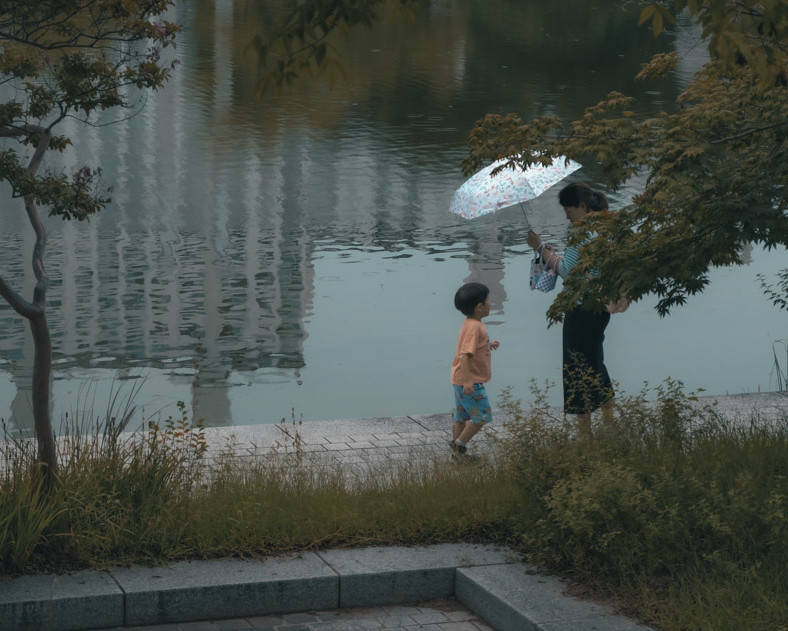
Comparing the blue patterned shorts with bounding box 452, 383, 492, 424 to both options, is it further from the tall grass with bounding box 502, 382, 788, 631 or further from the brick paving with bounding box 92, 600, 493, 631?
the brick paving with bounding box 92, 600, 493, 631

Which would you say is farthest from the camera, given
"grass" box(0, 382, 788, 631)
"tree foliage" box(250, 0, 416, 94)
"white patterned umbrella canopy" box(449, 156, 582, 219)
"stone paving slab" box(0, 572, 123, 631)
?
"white patterned umbrella canopy" box(449, 156, 582, 219)

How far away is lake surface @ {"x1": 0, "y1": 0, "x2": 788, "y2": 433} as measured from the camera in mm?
11531

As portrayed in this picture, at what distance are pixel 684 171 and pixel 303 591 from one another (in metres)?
2.80

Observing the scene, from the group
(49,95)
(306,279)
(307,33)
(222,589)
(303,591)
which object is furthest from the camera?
(306,279)

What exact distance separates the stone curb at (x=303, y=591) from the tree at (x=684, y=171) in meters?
1.66

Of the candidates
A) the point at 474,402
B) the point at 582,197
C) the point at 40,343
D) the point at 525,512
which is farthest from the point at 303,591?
the point at 582,197

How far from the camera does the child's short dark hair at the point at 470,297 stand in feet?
27.4

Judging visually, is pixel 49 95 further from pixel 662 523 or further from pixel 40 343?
pixel 662 523

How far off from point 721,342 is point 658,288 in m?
6.63

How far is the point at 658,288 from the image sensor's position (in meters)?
7.13

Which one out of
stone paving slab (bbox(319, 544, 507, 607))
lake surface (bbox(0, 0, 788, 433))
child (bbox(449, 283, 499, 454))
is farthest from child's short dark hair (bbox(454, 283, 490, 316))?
stone paving slab (bbox(319, 544, 507, 607))

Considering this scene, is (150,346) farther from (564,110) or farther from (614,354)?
(564,110)

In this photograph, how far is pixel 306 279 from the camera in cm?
1509

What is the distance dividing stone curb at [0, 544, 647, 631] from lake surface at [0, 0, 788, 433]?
1.57 m
